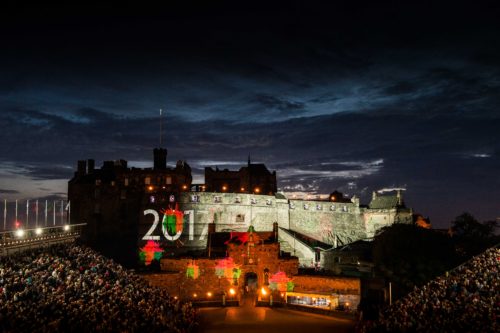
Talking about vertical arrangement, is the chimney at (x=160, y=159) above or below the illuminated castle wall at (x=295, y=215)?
above

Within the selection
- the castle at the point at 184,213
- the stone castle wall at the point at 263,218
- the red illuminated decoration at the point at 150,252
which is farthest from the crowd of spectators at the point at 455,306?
the red illuminated decoration at the point at 150,252

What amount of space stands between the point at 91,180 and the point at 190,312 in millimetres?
31813

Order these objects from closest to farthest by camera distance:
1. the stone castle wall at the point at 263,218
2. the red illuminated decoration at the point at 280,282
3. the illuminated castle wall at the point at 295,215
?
the red illuminated decoration at the point at 280,282
the stone castle wall at the point at 263,218
the illuminated castle wall at the point at 295,215

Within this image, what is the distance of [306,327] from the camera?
33438mm

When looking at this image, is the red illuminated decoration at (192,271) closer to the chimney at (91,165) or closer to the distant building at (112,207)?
the distant building at (112,207)

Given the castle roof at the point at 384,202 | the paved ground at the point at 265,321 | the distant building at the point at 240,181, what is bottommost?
the paved ground at the point at 265,321

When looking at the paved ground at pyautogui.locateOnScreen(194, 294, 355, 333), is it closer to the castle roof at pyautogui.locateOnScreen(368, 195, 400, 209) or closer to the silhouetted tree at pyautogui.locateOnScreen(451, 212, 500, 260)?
the silhouetted tree at pyautogui.locateOnScreen(451, 212, 500, 260)

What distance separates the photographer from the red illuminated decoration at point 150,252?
55.3 m

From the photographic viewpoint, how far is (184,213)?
58.4m

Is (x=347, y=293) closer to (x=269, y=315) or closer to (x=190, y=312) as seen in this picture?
(x=269, y=315)

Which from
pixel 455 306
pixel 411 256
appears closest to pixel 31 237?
pixel 455 306

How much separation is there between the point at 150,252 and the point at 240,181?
22463 mm

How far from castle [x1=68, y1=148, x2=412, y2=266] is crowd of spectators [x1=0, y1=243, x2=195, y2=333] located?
716 inches

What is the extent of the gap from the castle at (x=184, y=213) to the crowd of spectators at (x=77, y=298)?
18179mm
